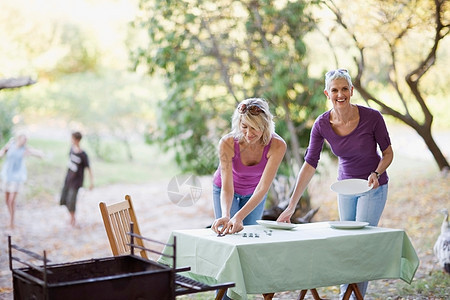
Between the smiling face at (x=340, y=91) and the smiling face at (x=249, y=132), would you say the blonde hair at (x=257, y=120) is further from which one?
the smiling face at (x=340, y=91)

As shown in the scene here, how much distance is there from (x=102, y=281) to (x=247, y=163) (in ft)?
4.87

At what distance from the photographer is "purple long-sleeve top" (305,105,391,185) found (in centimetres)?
389

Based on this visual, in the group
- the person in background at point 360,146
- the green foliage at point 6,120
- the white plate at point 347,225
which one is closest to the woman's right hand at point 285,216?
the person in background at point 360,146

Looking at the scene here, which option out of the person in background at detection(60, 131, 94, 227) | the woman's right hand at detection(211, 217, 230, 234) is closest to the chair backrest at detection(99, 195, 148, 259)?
the woman's right hand at detection(211, 217, 230, 234)

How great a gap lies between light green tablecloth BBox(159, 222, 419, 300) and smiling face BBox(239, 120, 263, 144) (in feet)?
1.66

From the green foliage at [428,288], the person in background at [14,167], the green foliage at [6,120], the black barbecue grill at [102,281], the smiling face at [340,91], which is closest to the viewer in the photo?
the black barbecue grill at [102,281]

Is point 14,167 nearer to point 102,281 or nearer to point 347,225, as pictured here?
point 347,225

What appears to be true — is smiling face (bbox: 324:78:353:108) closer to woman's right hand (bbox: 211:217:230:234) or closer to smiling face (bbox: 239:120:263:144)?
smiling face (bbox: 239:120:263:144)

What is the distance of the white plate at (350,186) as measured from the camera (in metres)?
3.83

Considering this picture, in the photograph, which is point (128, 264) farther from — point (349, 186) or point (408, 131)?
point (408, 131)

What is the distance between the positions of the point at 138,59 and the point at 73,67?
1400cm

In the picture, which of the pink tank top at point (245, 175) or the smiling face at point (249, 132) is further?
the pink tank top at point (245, 175)

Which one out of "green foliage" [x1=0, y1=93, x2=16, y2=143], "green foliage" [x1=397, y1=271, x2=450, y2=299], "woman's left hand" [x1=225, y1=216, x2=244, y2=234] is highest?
"green foliage" [x1=0, y1=93, x2=16, y2=143]

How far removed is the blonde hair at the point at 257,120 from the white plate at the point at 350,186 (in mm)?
502
